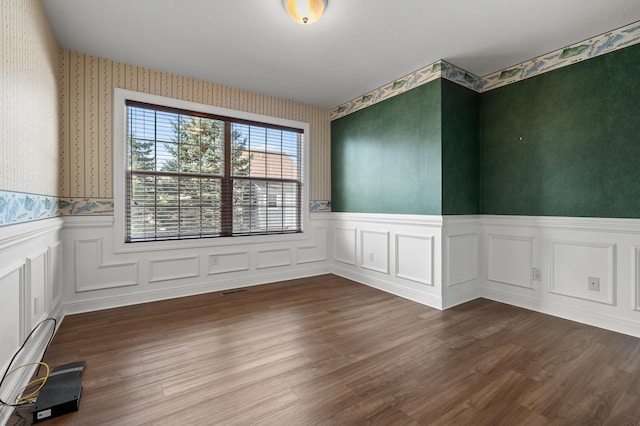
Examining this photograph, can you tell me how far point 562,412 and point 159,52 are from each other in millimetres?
4109

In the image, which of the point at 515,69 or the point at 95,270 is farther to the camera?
the point at 515,69

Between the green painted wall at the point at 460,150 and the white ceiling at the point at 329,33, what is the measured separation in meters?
0.34

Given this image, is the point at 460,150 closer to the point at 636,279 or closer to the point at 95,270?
the point at 636,279

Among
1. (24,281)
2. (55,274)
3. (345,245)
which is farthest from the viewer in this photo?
(345,245)

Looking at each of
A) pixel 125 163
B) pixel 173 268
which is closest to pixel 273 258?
pixel 173 268

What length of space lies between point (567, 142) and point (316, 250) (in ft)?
10.5

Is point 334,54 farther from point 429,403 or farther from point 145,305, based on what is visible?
point 145,305

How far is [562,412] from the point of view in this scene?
1.49 metres

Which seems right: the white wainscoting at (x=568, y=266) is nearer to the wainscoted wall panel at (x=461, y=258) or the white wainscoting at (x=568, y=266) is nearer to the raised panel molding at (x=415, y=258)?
the wainscoted wall panel at (x=461, y=258)

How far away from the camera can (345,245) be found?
4.36 meters

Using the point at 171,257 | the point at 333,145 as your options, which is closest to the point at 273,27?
the point at 333,145

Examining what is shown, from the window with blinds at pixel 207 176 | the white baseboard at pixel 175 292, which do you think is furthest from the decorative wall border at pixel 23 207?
the white baseboard at pixel 175 292

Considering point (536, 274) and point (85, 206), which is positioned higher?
point (85, 206)

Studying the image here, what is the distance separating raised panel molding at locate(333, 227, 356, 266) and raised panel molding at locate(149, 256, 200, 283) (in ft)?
6.63
